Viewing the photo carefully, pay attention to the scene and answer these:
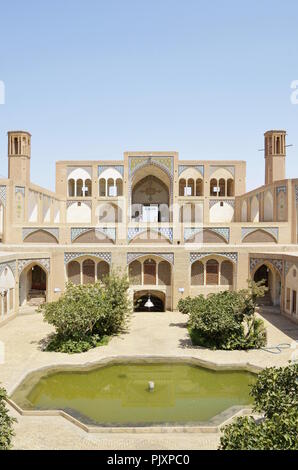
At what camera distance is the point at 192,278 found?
65.0 feet

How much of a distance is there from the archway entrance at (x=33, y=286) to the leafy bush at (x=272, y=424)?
1452 centimetres

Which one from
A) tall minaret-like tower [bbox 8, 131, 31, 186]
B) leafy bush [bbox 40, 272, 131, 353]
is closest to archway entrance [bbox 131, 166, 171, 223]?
tall minaret-like tower [bbox 8, 131, 31, 186]

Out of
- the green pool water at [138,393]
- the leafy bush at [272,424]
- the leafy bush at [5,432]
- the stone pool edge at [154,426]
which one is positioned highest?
the leafy bush at [272,424]

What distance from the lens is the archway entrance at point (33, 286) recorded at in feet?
64.1

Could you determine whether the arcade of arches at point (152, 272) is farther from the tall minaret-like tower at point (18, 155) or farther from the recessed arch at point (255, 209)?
the tall minaret-like tower at point (18, 155)

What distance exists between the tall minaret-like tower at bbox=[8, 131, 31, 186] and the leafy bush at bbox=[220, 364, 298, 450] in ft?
74.8

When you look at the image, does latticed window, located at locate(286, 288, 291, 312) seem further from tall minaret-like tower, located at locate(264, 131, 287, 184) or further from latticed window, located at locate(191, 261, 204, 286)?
tall minaret-like tower, located at locate(264, 131, 287, 184)

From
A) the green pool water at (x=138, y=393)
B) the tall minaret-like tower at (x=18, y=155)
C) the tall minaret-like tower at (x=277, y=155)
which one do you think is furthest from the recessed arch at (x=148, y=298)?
the tall minaret-like tower at (x=277, y=155)

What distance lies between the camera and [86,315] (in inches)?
514

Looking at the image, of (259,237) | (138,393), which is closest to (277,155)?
(259,237)

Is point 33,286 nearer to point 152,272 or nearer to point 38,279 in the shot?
point 38,279

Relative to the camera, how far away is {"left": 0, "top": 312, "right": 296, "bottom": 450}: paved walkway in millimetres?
7402
